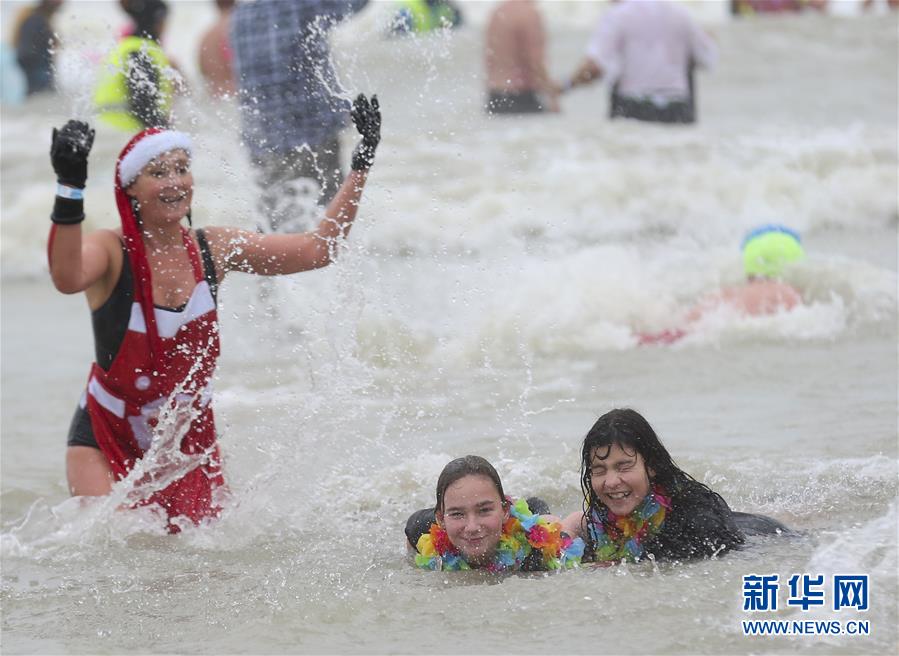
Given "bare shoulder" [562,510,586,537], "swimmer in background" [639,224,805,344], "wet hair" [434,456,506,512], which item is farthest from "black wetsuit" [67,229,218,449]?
"swimmer in background" [639,224,805,344]

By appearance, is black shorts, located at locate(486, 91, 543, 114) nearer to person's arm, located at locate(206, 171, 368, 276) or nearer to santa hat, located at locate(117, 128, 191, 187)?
person's arm, located at locate(206, 171, 368, 276)

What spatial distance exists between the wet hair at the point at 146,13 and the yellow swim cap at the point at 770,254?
162 inches

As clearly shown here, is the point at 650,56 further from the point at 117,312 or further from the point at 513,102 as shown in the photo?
the point at 117,312

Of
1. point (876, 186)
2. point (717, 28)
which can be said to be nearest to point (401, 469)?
point (876, 186)

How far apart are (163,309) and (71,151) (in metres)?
0.83

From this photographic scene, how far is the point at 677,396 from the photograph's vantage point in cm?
708

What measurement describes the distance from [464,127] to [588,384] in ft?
26.4

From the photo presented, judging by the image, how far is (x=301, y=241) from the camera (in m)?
5.37

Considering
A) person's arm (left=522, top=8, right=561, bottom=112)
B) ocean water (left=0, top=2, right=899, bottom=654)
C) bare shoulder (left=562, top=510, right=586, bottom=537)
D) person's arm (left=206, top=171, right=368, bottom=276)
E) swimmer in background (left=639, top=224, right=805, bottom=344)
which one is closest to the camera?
ocean water (left=0, top=2, right=899, bottom=654)

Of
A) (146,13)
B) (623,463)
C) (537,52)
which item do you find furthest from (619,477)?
(537,52)

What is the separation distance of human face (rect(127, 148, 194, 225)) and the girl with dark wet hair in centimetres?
169

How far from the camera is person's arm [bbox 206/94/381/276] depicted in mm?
5242

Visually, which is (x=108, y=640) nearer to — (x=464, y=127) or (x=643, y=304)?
(x=643, y=304)

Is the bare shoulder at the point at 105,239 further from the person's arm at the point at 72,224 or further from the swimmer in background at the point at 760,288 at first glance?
the swimmer in background at the point at 760,288
